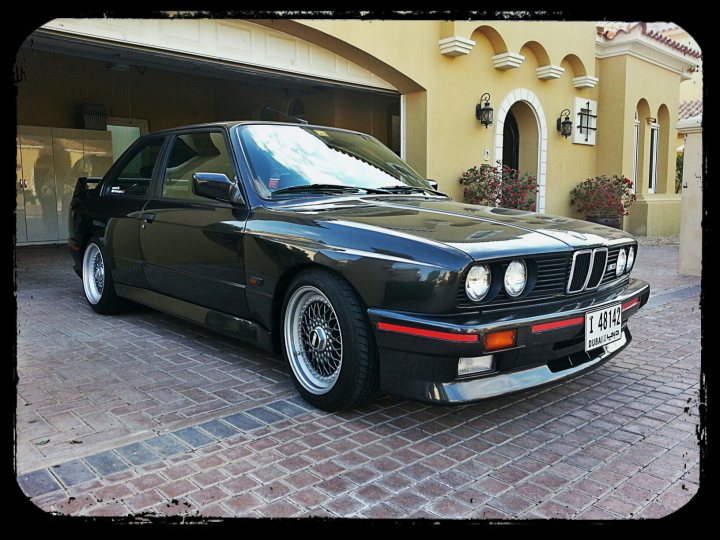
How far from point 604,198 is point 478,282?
11.8m

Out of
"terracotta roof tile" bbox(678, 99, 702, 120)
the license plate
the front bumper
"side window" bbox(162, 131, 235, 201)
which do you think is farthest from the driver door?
"terracotta roof tile" bbox(678, 99, 702, 120)

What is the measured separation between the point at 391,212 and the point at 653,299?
4.53 metres

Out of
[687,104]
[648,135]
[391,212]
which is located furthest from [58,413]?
[687,104]

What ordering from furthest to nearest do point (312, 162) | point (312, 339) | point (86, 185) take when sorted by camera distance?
point (86, 185) → point (312, 162) → point (312, 339)

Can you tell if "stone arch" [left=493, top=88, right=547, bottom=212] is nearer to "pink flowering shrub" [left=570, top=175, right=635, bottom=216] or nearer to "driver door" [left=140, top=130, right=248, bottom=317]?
"pink flowering shrub" [left=570, top=175, right=635, bottom=216]

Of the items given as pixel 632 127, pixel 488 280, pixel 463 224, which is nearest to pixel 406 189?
pixel 463 224

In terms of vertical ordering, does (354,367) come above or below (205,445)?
above

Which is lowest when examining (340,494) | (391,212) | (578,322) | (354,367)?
(340,494)

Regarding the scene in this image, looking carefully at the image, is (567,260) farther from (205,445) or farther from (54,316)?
(54,316)

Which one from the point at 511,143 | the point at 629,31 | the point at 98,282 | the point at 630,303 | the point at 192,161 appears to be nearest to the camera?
the point at 630,303

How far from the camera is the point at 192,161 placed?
435cm

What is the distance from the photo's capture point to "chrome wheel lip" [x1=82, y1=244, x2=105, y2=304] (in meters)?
5.55

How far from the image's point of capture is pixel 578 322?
304 centimetres

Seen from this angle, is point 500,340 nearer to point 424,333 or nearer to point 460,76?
point 424,333
